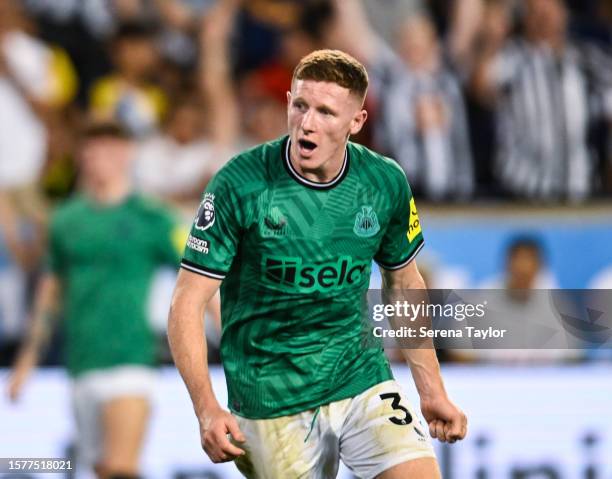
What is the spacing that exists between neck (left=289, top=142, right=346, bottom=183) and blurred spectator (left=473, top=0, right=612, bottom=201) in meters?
5.18

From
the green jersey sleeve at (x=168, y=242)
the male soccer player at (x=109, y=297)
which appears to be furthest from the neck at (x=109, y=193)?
the green jersey sleeve at (x=168, y=242)

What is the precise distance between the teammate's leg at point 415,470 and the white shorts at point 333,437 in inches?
1.7

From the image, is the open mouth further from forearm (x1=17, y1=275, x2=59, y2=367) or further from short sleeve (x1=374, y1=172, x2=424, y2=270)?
forearm (x1=17, y1=275, x2=59, y2=367)

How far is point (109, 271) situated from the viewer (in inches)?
285

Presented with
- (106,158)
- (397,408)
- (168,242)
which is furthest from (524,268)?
(397,408)

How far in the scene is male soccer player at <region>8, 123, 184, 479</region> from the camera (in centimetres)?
721

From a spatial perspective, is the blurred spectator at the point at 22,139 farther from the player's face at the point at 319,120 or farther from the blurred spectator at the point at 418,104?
the player's face at the point at 319,120

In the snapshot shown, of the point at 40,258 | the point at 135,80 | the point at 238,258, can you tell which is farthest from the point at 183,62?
the point at 238,258

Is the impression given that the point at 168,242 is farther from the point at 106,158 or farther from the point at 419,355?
the point at 419,355

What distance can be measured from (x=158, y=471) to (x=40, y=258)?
203cm

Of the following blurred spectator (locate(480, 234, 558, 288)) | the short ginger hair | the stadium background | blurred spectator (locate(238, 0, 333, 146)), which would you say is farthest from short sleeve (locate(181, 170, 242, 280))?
blurred spectator (locate(238, 0, 333, 146))

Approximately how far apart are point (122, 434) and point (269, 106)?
335cm

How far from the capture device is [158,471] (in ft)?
25.9

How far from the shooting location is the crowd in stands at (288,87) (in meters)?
9.43
